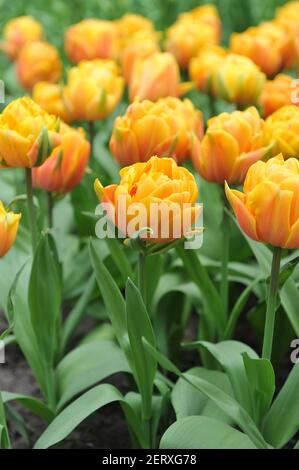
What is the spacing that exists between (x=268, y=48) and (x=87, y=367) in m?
1.20

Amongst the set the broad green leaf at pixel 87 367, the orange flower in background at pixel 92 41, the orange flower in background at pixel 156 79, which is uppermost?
the orange flower in background at pixel 156 79

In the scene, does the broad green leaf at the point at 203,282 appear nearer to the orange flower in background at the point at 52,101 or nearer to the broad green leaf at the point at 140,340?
the broad green leaf at the point at 140,340

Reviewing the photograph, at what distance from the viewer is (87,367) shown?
1.73m

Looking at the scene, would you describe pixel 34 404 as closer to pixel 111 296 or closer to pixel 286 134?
pixel 111 296

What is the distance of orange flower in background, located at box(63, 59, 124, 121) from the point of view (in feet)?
6.76

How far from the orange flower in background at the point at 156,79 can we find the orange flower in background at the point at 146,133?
46 centimetres

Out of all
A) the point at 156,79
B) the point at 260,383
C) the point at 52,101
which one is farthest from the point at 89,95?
the point at 260,383

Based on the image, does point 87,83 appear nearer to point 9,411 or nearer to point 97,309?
point 97,309

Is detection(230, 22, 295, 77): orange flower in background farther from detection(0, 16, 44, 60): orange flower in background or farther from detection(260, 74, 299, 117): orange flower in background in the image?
detection(0, 16, 44, 60): orange flower in background

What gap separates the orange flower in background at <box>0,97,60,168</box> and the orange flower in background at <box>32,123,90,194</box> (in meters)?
0.18

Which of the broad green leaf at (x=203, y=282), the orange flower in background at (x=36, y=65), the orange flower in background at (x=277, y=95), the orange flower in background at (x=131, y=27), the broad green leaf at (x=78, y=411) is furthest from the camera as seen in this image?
the orange flower in background at (x=131, y=27)

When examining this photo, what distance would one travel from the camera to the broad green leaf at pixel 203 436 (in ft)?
4.38

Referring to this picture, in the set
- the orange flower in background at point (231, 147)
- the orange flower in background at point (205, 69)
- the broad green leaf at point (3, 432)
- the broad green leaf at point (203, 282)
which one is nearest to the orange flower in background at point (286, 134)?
the orange flower in background at point (231, 147)

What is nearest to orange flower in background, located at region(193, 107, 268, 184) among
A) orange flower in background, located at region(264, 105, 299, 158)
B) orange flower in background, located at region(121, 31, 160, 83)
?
orange flower in background, located at region(264, 105, 299, 158)
